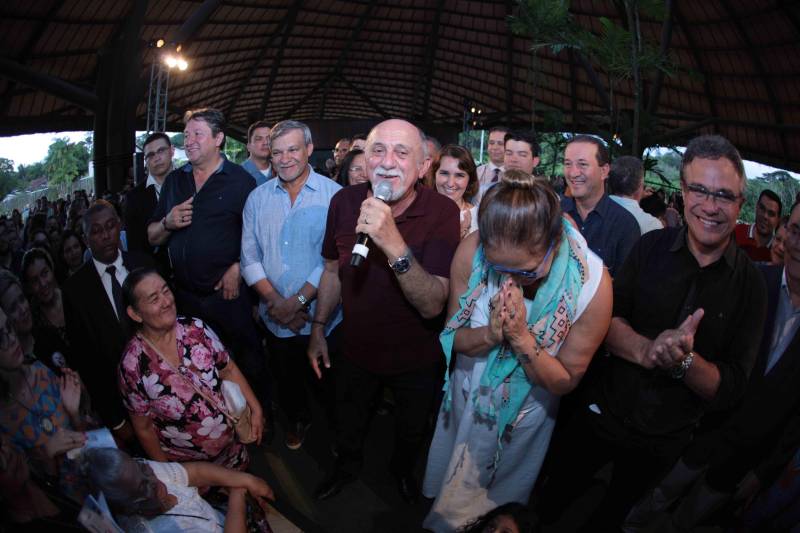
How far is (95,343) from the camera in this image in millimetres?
2865

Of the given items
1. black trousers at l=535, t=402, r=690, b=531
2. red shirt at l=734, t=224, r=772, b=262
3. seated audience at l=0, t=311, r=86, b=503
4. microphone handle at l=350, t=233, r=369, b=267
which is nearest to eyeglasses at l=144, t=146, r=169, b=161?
seated audience at l=0, t=311, r=86, b=503

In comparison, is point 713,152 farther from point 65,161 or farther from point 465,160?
point 65,161

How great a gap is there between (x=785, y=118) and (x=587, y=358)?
1735cm

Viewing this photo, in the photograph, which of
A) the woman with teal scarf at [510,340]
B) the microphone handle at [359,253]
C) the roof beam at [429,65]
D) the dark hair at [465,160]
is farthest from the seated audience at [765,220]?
the roof beam at [429,65]

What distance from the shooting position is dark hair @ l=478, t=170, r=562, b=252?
1.66m

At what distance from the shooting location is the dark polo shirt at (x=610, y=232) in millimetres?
2990

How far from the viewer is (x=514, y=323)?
168 cm

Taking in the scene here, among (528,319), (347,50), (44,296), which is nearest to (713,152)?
(528,319)

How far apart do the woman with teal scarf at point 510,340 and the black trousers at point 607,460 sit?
225 millimetres

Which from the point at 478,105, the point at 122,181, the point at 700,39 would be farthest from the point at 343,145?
the point at 478,105

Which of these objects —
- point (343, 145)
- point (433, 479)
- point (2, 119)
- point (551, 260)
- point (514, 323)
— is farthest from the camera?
point (2, 119)

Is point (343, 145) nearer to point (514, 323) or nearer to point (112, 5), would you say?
point (514, 323)

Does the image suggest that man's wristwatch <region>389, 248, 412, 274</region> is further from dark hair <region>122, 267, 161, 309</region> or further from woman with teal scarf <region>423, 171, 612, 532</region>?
dark hair <region>122, 267, 161, 309</region>

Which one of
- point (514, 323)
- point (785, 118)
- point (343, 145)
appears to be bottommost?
point (514, 323)
